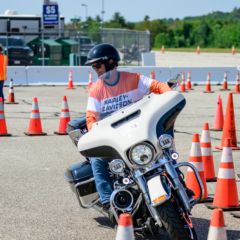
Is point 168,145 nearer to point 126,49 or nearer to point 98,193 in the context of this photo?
point 98,193

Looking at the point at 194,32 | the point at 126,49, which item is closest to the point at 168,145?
the point at 126,49

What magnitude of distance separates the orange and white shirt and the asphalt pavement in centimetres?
107

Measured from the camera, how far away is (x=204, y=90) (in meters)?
28.7

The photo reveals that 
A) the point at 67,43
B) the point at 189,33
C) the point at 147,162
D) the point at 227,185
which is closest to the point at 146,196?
the point at 147,162

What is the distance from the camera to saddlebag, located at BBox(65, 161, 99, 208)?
7.84 m

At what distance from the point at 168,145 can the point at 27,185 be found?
3.75 m

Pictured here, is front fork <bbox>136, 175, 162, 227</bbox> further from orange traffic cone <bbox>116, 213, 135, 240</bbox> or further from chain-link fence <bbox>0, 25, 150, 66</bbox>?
chain-link fence <bbox>0, 25, 150, 66</bbox>

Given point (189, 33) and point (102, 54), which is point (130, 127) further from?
point (189, 33)

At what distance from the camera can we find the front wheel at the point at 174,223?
6566 mm

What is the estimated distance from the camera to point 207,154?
9.91m

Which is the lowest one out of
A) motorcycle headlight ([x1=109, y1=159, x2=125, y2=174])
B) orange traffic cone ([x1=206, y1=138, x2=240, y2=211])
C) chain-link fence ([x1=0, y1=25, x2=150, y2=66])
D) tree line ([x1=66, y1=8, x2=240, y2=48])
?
tree line ([x1=66, y1=8, x2=240, y2=48])

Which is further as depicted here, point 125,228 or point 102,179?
point 102,179

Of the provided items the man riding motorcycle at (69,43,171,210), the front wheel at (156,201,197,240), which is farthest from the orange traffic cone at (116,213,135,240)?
the man riding motorcycle at (69,43,171,210)

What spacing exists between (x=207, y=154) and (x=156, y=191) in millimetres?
3338
